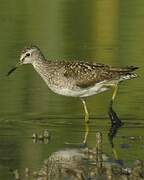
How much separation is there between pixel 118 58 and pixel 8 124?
643cm

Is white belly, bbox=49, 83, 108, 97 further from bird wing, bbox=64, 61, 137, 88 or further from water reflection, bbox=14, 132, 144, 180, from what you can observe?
water reflection, bbox=14, 132, 144, 180

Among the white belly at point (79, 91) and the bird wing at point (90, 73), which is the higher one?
the bird wing at point (90, 73)

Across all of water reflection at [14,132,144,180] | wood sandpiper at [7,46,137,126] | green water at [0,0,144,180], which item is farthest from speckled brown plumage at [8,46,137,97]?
water reflection at [14,132,144,180]

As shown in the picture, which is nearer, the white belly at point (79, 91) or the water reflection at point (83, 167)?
the water reflection at point (83, 167)

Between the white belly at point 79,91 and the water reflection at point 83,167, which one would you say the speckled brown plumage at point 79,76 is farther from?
the water reflection at point 83,167

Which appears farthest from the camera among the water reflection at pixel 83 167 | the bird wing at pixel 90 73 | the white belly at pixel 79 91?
the bird wing at pixel 90 73

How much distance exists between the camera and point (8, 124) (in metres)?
14.5

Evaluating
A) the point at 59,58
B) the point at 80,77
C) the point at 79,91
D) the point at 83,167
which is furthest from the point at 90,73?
the point at 59,58

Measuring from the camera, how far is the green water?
43.5ft

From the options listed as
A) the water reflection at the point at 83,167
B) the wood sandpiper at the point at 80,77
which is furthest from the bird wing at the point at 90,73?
the water reflection at the point at 83,167

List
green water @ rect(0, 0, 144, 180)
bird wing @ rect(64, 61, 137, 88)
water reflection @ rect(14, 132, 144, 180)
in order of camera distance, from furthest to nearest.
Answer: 1. bird wing @ rect(64, 61, 137, 88)
2. green water @ rect(0, 0, 144, 180)
3. water reflection @ rect(14, 132, 144, 180)

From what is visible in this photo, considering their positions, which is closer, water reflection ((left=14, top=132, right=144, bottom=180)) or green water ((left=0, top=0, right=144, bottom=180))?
water reflection ((left=14, top=132, right=144, bottom=180))

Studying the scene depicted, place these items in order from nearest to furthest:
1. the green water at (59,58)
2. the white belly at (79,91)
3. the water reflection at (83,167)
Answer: the water reflection at (83,167)
the green water at (59,58)
the white belly at (79,91)

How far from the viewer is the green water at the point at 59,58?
522 inches
